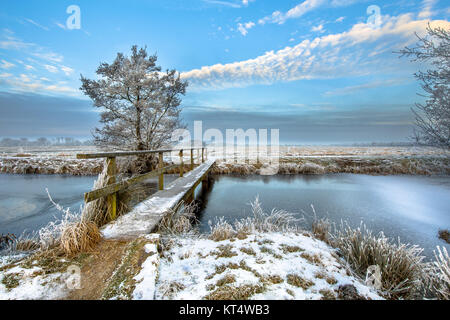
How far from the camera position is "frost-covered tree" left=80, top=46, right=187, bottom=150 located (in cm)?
1302

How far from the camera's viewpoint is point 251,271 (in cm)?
254

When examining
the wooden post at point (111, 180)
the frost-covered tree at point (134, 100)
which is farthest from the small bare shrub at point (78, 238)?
the frost-covered tree at point (134, 100)

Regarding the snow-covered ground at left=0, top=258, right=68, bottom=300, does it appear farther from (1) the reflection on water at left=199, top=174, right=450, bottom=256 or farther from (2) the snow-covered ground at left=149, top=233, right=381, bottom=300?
(1) the reflection on water at left=199, top=174, right=450, bottom=256

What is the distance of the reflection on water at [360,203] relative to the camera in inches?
252

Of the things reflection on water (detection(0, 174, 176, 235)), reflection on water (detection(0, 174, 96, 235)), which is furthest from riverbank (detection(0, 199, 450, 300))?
reflection on water (detection(0, 174, 96, 235))

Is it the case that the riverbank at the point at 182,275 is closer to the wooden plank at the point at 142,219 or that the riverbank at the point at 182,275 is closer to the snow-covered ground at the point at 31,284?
the snow-covered ground at the point at 31,284

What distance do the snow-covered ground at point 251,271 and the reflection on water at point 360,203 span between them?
10.2ft

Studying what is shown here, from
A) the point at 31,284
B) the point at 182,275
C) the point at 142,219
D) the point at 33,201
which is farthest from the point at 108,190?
the point at 33,201

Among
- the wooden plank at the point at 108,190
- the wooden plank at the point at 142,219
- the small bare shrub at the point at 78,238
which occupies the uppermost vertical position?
the wooden plank at the point at 108,190

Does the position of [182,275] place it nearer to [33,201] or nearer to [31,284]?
[31,284]

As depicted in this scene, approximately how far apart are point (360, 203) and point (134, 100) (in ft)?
47.6

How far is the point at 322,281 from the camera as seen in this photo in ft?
7.70
